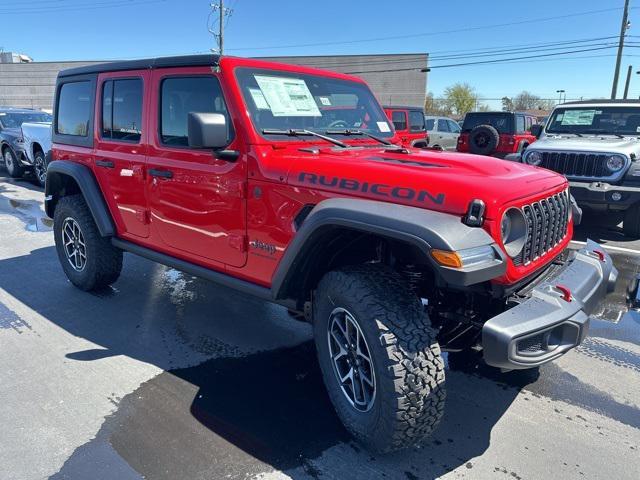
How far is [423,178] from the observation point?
2.30 metres

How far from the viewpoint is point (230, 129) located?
2.93m

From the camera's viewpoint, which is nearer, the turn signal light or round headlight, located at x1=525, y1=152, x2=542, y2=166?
the turn signal light

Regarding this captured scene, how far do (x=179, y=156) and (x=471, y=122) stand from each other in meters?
13.6

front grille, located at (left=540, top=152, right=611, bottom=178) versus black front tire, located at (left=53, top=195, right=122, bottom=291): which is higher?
front grille, located at (left=540, top=152, right=611, bottom=178)

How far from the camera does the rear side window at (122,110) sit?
12.0ft

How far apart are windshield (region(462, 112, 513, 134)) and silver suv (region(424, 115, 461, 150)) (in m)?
2.00

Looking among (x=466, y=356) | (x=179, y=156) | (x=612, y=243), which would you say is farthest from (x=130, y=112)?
(x=612, y=243)

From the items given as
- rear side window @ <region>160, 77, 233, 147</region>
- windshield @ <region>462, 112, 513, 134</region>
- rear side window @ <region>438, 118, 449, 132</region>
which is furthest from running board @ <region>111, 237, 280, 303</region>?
rear side window @ <region>438, 118, 449, 132</region>

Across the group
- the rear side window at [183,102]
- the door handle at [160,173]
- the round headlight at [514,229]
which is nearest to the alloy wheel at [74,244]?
the door handle at [160,173]

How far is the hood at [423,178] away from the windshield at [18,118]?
11.9 metres

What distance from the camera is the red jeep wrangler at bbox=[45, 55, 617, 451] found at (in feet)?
7.09

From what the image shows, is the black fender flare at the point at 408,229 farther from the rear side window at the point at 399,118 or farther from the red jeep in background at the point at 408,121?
the rear side window at the point at 399,118

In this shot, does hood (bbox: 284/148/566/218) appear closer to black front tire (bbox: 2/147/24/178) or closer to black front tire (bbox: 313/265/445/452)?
black front tire (bbox: 313/265/445/452)

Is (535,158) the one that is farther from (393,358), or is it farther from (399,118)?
(399,118)
